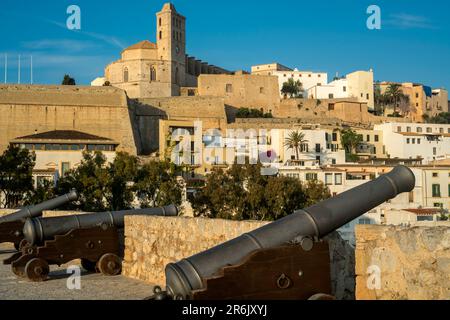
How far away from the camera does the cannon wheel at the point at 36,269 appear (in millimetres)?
9203

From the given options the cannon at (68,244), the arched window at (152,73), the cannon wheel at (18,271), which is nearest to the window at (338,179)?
the cannon at (68,244)

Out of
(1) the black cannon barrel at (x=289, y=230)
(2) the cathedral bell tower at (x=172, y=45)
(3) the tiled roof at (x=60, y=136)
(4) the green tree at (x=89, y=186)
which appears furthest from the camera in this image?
(2) the cathedral bell tower at (x=172, y=45)

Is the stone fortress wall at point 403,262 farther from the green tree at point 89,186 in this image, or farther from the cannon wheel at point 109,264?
the green tree at point 89,186

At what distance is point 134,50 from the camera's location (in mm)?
74812

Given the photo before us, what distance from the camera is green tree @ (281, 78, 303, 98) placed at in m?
83.2

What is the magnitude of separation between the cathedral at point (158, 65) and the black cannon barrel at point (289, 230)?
6859cm

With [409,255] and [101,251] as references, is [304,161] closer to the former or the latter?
[101,251]

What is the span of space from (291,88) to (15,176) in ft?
193

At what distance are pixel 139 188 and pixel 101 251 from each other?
19.3 m

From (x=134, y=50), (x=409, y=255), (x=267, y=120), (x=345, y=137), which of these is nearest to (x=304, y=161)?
(x=345, y=137)

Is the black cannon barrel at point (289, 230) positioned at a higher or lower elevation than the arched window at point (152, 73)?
lower

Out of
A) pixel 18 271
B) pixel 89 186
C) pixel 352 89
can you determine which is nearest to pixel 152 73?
pixel 352 89

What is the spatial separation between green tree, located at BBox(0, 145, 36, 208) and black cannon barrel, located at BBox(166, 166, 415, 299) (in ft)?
82.6

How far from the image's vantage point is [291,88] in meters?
83.3
